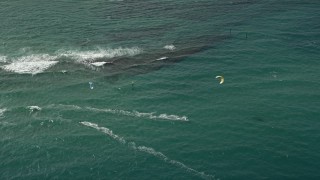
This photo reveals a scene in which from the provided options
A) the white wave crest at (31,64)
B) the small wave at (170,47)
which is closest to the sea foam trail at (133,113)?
the white wave crest at (31,64)

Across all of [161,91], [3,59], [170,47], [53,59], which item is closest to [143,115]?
[161,91]

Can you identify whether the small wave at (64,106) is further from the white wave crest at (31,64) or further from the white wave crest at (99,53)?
the white wave crest at (99,53)

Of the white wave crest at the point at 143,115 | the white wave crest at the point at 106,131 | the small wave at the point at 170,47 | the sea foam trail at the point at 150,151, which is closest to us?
the sea foam trail at the point at 150,151

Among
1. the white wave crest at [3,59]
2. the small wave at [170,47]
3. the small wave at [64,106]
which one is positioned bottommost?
the small wave at [64,106]

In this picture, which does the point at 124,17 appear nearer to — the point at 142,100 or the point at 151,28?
the point at 151,28

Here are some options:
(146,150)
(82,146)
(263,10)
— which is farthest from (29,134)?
(263,10)

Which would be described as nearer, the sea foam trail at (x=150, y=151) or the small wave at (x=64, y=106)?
the sea foam trail at (x=150, y=151)

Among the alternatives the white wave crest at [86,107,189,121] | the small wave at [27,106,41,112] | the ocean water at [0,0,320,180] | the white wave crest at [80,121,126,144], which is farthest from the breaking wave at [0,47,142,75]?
the white wave crest at [80,121,126,144]
